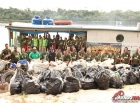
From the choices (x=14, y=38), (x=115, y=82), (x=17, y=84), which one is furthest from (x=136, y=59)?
(x=14, y=38)

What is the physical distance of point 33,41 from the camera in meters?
12.6

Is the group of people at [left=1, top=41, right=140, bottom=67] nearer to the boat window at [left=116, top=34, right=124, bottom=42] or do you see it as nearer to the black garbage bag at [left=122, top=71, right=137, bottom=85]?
the boat window at [left=116, top=34, right=124, bottom=42]

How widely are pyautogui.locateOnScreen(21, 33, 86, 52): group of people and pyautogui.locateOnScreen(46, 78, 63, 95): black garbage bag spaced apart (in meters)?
5.62

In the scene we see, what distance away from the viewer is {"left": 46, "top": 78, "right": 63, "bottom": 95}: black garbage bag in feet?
22.5

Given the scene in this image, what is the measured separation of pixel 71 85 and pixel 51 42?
5814 millimetres

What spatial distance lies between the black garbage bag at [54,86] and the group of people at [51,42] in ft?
18.4

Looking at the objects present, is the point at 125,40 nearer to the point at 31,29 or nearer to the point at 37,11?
the point at 31,29

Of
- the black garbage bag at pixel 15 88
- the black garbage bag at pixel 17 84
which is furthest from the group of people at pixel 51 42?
the black garbage bag at pixel 15 88

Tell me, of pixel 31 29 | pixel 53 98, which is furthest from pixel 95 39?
pixel 53 98

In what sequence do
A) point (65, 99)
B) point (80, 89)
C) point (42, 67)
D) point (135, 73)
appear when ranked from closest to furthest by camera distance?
point (65, 99)
point (80, 89)
point (135, 73)
point (42, 67)

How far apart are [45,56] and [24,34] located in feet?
9.58

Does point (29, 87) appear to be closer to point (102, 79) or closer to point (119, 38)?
point (102, 79)

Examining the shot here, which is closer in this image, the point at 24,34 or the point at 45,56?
the point at 45,56

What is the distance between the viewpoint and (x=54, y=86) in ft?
22.5
